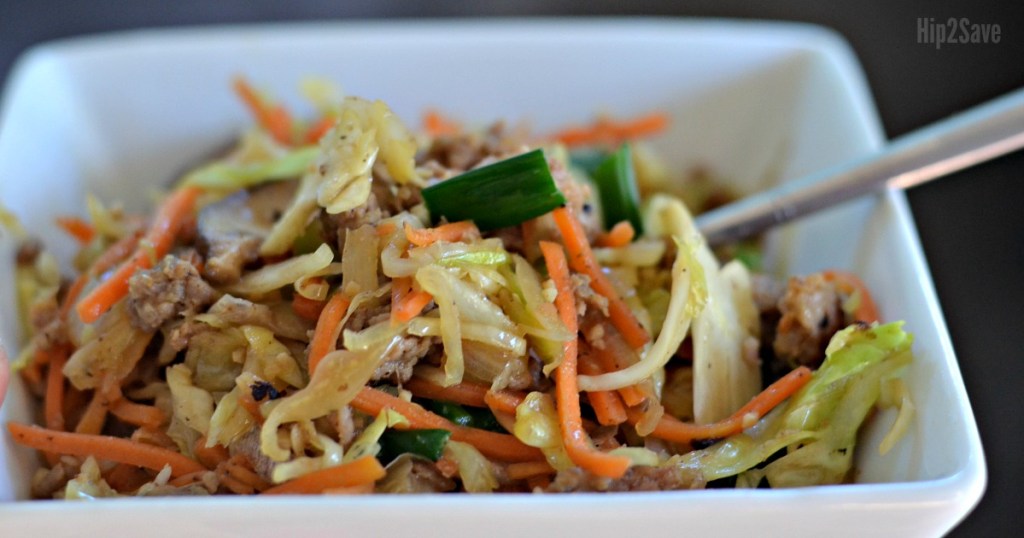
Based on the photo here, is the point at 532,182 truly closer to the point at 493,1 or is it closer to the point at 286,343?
the point at 286,343

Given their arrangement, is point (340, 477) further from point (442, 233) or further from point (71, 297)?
point (71, 297)

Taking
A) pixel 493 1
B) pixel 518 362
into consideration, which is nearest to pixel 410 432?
pixel 518 362

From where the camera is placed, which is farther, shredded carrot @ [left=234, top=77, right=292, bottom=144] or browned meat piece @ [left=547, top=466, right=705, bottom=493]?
shredded carrot @ [left=234, top=77, right=292, bottom=144]

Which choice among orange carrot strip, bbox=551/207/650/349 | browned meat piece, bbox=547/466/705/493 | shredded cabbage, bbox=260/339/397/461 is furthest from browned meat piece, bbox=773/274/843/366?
shredded cabbage, bbox=260/339/397/461

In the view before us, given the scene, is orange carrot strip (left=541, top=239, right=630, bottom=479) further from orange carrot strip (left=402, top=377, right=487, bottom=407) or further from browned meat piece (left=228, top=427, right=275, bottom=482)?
browned meat piece (left=228, top=427, right=275, bottom=482)

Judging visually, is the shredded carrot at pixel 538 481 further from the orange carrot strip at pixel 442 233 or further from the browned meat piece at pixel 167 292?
the browned meat piece at pixel 167 292

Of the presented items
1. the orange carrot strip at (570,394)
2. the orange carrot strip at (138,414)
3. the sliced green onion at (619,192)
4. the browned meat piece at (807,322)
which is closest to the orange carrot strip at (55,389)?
the orange carrot strip at (138,414)

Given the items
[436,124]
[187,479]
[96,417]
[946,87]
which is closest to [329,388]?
[187,479]
